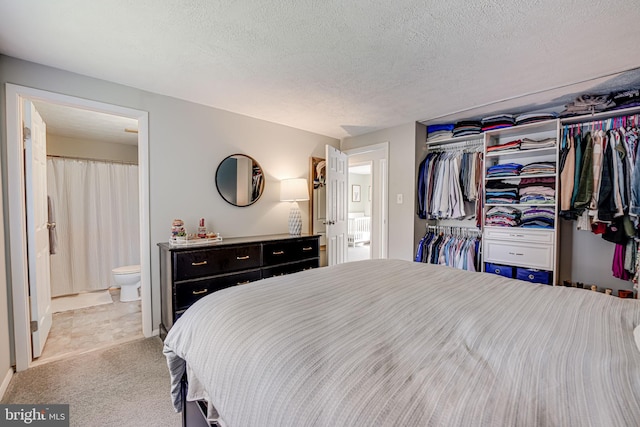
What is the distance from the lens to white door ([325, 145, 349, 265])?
11.4 ft

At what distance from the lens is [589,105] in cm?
238

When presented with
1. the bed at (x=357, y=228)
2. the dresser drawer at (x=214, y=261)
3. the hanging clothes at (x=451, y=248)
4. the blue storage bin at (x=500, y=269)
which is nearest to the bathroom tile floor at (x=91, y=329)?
the dresser drawer at (x=214, y=261)

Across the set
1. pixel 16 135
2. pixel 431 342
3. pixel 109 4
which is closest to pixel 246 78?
pixel 109 4

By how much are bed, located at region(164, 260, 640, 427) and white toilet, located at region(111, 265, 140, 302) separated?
8.97ft

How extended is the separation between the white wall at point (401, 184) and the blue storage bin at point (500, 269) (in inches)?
32.5

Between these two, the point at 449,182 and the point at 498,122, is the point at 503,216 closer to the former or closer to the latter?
the point at 449,182

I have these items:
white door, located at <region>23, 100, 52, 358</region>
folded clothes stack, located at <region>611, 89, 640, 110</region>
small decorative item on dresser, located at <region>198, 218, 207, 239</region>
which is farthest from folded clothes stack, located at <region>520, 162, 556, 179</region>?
white door, located at <region>23, 100, 52, 358</region>

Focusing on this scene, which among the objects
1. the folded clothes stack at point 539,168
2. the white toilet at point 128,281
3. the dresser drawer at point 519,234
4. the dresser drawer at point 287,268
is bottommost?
the white toilet at point 128,281

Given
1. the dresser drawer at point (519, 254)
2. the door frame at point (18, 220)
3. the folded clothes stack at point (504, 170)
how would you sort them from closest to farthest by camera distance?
the door frame at point (18, 220)
the dresser drawer at point (519, 254)
the folded clothes stack at point (504, 170)

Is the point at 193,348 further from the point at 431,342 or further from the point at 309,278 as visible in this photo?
the point at 431,342

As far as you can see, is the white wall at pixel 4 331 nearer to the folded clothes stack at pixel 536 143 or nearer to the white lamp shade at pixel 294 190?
the white lamp shade at pixel 294 190

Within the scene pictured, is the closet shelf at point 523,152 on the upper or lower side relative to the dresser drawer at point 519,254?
upper

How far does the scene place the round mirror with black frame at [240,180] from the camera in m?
2.96

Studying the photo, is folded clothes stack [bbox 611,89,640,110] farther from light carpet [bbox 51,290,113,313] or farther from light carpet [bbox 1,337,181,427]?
light carpet [bbox 51,290,113,313]
